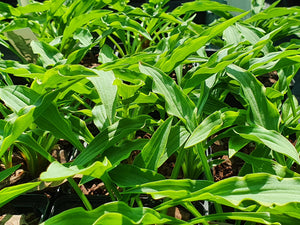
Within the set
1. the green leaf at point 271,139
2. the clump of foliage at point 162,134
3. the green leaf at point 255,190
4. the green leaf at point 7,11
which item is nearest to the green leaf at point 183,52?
the clump of foliage at point 162,134

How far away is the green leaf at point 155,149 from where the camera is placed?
2.19 feet

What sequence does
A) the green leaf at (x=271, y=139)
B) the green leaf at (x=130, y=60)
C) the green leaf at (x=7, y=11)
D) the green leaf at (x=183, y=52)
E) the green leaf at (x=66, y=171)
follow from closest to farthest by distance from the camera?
the green leaf at (x=66, y=171), the green leaf at (x=271, y=139), the green leaf at (x=183, y=52), the green leaf at (x=130, y=60), the green leaf at (x=7, y=11)

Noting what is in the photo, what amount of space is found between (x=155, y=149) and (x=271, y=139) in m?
0.22

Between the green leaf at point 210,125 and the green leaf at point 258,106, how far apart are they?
4 cm

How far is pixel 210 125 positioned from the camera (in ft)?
2.24

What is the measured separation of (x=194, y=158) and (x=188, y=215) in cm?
14

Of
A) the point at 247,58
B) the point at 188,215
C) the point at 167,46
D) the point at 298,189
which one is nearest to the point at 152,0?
the point at 167,46

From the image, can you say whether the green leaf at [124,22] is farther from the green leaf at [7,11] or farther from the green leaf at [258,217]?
the green leaf at [258,217]

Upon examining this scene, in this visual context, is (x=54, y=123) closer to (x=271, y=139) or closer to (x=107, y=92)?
(x=107, y=92)

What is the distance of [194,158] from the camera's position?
0.87 metres

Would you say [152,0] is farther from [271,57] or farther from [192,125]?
[192,125]

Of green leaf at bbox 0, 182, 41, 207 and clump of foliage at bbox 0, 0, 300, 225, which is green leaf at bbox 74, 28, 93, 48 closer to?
clump of foliage at bbox 0, 0, 300, 225

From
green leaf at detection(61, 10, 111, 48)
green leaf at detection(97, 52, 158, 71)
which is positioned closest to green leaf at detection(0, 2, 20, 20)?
green leaf at detection(61, 10, 111, 48)

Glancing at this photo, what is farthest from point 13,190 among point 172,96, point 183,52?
point 183,52
